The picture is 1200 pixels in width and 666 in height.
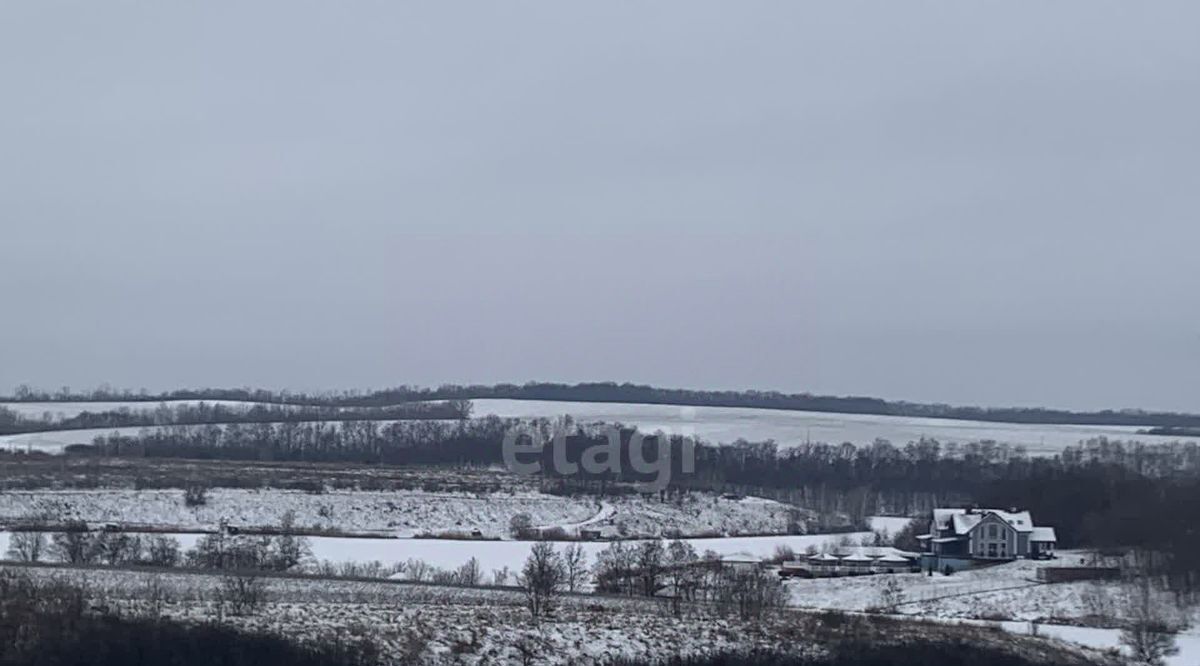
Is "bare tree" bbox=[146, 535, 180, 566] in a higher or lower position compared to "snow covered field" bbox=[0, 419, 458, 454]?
lower

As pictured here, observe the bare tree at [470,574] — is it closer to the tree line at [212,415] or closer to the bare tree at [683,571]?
the bare tree at [683,571]

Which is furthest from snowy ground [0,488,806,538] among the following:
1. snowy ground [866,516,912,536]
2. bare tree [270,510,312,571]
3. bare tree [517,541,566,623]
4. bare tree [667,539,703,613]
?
bare tree [517,541,566,623]

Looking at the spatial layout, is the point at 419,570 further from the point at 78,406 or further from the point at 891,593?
the point at 78,406

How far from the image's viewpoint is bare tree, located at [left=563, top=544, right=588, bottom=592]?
37.9 meters

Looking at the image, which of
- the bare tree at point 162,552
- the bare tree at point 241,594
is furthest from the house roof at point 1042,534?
the bare tree at point 241,594

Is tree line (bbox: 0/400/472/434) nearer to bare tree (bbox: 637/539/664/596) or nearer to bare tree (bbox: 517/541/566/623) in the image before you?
bare tree (bbox: 637/539/664/596)

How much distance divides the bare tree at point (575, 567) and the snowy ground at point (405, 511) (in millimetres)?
15148

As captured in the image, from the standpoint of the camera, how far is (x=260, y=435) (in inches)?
3743

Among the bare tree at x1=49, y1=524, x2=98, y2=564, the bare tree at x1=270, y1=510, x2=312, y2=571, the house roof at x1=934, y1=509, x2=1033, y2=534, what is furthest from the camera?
the house roof at x1=934, y1=509, x2=1033, y2=534

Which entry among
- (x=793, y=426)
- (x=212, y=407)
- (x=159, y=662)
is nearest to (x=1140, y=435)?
(x=793, y=426)

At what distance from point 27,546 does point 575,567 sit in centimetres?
1442

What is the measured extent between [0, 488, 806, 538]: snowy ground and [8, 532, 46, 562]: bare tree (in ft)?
44.2

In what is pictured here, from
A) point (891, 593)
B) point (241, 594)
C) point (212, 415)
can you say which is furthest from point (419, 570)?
point (212, 415)

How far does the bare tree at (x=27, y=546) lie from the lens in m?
36.4
